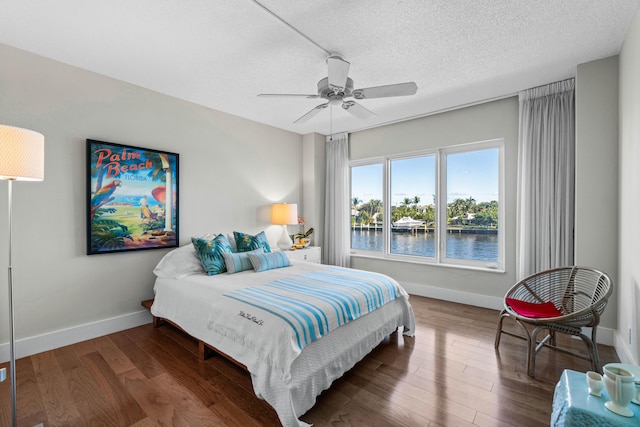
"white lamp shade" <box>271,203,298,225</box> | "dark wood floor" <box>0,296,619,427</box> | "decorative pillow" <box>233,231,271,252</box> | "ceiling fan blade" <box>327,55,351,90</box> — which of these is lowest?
"dark wood floor" <box>0,296,619,427</box>

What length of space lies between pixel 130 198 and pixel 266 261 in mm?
1607

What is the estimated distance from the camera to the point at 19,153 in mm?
1611

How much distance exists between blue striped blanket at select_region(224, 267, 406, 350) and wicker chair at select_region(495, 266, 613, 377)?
1.05 m

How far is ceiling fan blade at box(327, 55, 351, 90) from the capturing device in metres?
2.20

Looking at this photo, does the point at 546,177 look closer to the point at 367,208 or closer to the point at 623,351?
the point at 623,351

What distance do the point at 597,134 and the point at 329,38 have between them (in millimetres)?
2648

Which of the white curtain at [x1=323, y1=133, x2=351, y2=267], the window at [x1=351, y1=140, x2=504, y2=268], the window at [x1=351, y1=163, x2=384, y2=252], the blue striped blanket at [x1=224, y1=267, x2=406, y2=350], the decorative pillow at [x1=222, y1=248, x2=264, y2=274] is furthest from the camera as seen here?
the white curtain at [x1=323, y1=133, x2=351, y2=267]

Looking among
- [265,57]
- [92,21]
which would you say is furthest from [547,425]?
[92,21]

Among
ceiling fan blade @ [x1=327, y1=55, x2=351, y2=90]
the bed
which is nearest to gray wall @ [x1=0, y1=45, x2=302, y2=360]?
the bed

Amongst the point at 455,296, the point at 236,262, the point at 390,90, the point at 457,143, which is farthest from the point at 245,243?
the point at 457,143

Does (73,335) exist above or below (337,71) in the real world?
below

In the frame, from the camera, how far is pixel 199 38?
2.35 m

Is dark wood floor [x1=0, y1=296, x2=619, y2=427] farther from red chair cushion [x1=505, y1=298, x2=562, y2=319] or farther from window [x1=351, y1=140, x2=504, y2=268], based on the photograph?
window [x1=351, y1=140, x2=504, y2=268]

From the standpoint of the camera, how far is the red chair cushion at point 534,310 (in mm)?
2342
